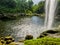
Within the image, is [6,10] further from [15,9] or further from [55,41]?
[55,41]

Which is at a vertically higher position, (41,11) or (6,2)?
(6,2)

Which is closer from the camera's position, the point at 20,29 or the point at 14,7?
the point at 20,29

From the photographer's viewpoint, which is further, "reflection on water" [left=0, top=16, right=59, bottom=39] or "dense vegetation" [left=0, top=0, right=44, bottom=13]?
"dense vegetation" [left=0, top=0, right=44, bottom=13]

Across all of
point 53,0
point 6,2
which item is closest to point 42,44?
point 53,0

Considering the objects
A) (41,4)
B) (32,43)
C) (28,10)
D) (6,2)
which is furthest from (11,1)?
(32,43)

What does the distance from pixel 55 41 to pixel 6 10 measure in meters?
85.7

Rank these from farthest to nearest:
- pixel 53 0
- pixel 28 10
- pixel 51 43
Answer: pixel 28 10, pixel 53 0, pixel 51 43

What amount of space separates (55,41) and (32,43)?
44.6 inches

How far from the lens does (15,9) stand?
102m

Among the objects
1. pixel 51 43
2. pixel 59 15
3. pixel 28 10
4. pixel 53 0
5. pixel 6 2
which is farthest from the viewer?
pixel 28 10

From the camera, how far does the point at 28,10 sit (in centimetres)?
11150

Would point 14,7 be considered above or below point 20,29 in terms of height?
below

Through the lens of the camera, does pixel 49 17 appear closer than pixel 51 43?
No

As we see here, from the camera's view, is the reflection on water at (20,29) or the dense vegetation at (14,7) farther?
the dense vegetation at (14,7)
